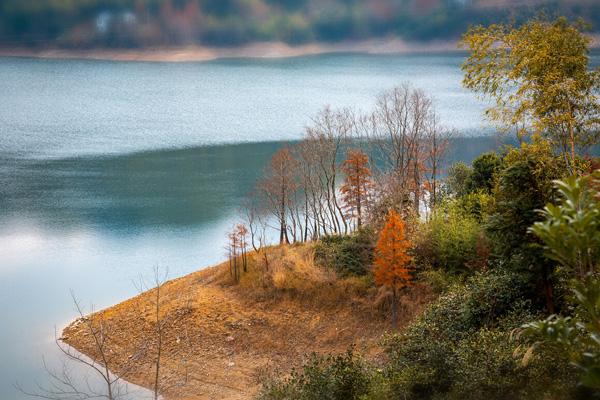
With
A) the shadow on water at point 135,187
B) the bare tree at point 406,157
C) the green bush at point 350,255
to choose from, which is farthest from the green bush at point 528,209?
the shadow on water at point 135,187

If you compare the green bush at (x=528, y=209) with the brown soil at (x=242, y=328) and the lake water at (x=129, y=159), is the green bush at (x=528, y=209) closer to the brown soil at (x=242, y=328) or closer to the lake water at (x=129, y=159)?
the brown soil at (x=242, y=328)

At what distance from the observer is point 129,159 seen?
49.9m

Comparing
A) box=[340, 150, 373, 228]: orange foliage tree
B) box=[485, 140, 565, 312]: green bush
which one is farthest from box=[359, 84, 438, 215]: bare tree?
box=[485, 140, 565, 312]: green bush

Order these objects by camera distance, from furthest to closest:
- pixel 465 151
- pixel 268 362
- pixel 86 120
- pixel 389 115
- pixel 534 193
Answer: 1. pixel 86 120
2. pixel 465 151
3. pixel 389 115
4. pixel 268 362
5. pixel 534 193

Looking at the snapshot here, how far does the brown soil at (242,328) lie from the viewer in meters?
20.5

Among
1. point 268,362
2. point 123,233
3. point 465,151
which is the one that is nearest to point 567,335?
point 268,362

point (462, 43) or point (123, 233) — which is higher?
point (462, 43)

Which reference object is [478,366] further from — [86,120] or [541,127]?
[86,120]

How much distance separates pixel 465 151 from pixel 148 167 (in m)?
19.6

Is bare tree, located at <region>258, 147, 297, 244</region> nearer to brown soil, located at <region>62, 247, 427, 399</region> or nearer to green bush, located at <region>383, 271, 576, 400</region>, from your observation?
brown soil, located at <region>62, 247, 427, 399</region>

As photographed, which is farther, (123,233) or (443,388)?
(123,233)

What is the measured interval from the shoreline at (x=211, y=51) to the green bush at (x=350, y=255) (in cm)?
7853

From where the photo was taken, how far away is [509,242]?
49.4ft

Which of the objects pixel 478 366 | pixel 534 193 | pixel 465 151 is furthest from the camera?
pixel 465 151
